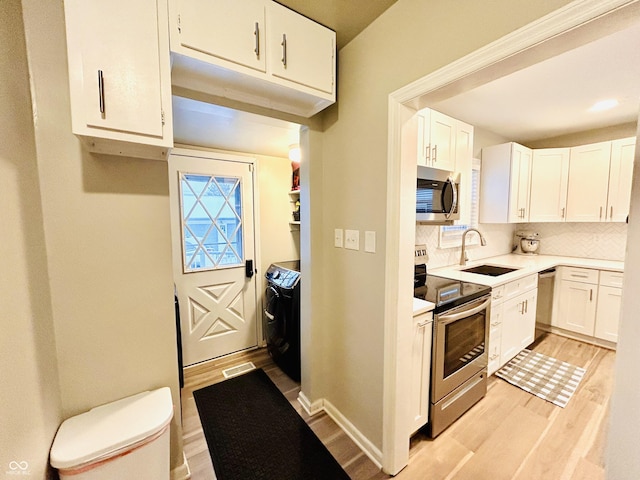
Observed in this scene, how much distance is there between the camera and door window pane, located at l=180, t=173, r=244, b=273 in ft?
8.21

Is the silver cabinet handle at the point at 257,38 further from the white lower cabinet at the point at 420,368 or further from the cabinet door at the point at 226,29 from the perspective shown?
the white lower cabinet at the point at 420,368

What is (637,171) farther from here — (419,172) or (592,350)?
(592,350)

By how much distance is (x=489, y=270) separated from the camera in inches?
112

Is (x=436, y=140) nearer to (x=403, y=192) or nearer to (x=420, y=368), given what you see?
(x=403, y=192)

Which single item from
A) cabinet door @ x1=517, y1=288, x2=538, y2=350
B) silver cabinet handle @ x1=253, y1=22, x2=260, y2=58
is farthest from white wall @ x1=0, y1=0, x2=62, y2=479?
cabinet door @ x1=517, y1=288, x2=538, y2=350

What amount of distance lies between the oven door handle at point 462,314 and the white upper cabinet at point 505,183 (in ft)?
5.18

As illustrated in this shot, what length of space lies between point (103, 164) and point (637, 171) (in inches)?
73.1

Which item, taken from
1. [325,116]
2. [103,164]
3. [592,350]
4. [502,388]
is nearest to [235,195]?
[325,116]

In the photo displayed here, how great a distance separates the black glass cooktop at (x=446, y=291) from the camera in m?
1.67

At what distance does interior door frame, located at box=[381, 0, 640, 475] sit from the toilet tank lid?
1132 millimetres

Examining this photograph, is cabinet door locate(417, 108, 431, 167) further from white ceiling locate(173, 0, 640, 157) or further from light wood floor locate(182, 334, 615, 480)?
light wood floor locate(182, 334, 615, 480)

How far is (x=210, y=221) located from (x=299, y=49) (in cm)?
182

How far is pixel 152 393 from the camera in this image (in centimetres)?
125

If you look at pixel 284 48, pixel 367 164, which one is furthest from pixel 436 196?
pixel 284 48
